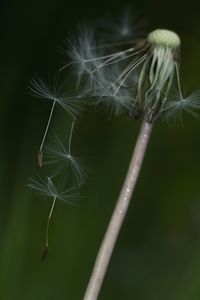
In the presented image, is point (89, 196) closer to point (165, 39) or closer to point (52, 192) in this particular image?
point (52, 192)

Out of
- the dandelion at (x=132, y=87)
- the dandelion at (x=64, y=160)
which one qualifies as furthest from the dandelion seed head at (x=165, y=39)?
the dandelion at (x=64, y=160)

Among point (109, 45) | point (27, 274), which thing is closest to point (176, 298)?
point (27, 274)

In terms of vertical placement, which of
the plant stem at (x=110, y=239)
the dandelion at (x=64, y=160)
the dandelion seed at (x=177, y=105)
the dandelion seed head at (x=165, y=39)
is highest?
the dandelion seed head at (x=165, y=39)

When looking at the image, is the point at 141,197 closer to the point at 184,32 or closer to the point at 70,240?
the point at 70,240

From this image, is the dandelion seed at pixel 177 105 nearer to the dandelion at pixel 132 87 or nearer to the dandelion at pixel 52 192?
the dandelion at pixel 132 87

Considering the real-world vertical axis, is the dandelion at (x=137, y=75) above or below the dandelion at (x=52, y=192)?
above

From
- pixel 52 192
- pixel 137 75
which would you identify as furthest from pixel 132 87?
pixel 52 192
